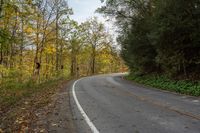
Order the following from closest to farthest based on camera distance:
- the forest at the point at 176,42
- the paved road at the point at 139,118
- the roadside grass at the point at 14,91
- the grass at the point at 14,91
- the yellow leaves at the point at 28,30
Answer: the paved road at the point at 139,118 < the roadside grass at the point at 14,91 < the grass at the point at 14,91 < the forest at the point at 176,42 < the yellow leaves at the point at 28,30

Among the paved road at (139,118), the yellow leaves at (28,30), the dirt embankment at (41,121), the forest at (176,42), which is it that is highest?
the yellow leaves at (28,30)

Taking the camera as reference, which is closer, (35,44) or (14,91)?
(14,91)

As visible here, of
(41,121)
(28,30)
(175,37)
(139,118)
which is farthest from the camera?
(28,30)

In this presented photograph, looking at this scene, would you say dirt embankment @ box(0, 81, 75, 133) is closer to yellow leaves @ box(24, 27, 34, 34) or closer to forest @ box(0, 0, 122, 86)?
forest @ box(0, 0, 122, 86)

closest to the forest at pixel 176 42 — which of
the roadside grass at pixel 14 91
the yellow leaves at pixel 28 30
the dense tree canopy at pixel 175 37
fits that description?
the dense tree canopy at pixel 175 37

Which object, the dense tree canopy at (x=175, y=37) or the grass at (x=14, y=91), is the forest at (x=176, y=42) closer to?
the dense tree canopy at (x=175, y=37)

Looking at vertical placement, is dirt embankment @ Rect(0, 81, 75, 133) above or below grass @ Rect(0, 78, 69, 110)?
below

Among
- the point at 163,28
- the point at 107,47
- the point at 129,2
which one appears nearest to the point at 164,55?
the point at 163,28

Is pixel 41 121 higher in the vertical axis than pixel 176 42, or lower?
lower

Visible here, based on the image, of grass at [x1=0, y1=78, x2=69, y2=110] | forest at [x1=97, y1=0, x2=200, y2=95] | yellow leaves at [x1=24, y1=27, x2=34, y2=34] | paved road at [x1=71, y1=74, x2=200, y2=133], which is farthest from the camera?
yellow leaves at [x1=24, y1=27, x2=34, y2=34]

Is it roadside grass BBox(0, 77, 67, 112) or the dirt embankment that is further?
roadside grass BBox(0, 77, 67, 112)

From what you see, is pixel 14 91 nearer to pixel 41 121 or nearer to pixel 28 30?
pixel 41 121

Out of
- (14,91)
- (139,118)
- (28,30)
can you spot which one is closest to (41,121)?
(139,118)

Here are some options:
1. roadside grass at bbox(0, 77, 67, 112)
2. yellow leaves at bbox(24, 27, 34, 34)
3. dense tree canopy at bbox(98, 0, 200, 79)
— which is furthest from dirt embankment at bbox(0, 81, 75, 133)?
yellow leaves at bbox(24, 27, 34, 34)
